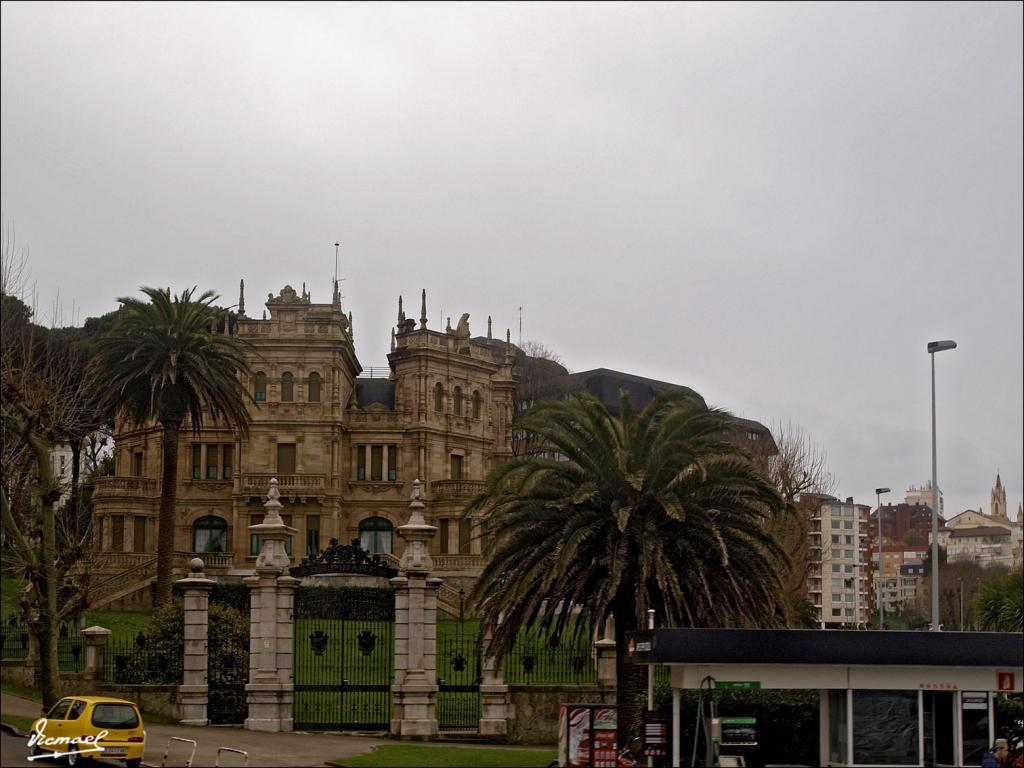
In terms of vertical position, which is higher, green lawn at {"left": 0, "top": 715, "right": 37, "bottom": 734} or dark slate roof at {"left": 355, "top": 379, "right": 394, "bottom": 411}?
dark slate roof at {"left": 355, "top": 379, "right": 394, "bottom": 411}

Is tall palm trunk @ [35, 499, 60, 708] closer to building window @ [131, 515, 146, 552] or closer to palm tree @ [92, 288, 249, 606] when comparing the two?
palm tree @ [92, 288, 249, 606]

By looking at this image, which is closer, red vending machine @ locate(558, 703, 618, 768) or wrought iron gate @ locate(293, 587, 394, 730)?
red vending machine @ locate(558, 703, 618, 768)

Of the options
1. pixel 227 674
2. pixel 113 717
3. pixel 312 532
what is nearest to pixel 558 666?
pixel 227 674

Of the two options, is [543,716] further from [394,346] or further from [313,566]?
[394,346]

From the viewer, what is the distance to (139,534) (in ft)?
242

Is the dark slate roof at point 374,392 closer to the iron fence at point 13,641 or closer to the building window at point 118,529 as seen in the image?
the building window at point 118,529

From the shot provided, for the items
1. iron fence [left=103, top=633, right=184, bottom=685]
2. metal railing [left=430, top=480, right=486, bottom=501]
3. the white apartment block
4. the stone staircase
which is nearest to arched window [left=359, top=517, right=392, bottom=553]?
metal railing [left=430, top=480, right=486, bottom=501]

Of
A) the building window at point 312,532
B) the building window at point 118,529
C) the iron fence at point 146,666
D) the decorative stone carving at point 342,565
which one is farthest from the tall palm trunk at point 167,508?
the building window at point 312,532

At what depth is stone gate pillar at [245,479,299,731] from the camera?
3294cm

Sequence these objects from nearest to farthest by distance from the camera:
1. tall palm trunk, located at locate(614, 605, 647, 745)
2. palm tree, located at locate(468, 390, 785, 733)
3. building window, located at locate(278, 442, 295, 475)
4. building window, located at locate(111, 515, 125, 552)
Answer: palm tree, located at locate(468, 390, 785, 733), tall palm trunk, located at locate(614, 605, 647, 745), building window, located at locate(111, 515, 125, 552), building window, located at locate(278, 442, 295, 475)

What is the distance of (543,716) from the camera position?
33.2m

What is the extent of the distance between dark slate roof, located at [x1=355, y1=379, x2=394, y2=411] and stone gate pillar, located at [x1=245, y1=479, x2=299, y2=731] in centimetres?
4910

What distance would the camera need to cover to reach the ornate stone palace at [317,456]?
2918 inches

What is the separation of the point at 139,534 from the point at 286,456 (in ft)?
28.4
